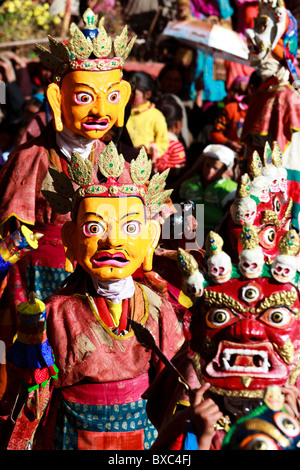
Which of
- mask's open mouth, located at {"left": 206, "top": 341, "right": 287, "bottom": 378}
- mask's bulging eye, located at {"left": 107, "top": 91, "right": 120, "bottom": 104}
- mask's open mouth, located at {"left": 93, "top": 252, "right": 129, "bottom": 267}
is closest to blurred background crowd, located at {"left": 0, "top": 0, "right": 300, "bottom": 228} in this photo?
Result: mask's bulging eye, located at {"left": 107, "top": 91, "right": 120, "bottom": 104}

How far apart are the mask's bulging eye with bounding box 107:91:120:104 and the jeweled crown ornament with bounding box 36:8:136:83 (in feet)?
0.42

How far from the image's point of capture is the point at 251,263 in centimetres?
283

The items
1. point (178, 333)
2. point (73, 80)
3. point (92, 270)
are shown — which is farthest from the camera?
point (73, 80)

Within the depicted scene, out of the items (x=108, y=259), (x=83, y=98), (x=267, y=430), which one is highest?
(x=83, y=98)

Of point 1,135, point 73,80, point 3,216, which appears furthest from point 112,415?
point 1,135

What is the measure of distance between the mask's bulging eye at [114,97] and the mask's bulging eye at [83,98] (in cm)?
10

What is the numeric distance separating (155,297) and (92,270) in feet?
1.29

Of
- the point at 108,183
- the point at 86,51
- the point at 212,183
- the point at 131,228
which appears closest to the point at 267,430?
the point at 131,228

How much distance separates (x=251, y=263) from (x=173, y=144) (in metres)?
4.31

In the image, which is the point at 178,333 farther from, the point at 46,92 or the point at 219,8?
the point at 219,8

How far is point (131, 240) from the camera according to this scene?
11.0 ft

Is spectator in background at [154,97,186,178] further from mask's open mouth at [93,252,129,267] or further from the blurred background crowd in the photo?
mask's open mouth at [93,252,129,267]

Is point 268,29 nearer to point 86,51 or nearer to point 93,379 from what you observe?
point 86,51

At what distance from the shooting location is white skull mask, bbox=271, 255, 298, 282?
2.82 meters
